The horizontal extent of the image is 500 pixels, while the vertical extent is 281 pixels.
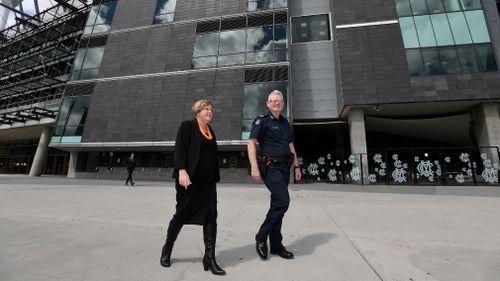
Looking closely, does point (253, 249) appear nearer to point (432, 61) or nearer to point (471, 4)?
point (432, 61)

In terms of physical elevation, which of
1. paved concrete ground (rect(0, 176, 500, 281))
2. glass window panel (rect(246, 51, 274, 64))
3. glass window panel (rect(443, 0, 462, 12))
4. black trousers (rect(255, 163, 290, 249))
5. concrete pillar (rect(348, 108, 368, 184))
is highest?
glass window panel (rect(443, 0, 462, 12))

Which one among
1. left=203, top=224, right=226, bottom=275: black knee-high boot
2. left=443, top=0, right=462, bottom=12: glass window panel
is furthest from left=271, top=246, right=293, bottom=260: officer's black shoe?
left=443, top=0, right=462, bottom=12: glass window panel

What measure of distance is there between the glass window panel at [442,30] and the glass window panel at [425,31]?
271 mm

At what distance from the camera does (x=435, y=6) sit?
53.9 ft

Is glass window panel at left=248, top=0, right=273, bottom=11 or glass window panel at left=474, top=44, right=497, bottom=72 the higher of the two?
glass window panel at left=248, top=0, right=273, bottom=11

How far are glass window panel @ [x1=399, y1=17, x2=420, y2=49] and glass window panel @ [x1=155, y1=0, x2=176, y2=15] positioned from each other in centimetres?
1903

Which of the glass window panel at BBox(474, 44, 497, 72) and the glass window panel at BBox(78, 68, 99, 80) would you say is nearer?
the glass window panel at BBox(474, 44, 497, 72)

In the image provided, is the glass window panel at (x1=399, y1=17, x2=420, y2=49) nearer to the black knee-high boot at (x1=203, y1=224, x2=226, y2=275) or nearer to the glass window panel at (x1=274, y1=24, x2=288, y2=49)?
the glass window panel at (x1=274, y1=24, x2=288, y2=49)

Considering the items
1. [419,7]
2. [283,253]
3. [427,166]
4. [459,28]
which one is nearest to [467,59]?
[459,28]

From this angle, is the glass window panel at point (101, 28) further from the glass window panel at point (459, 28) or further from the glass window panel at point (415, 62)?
the glass window panel at point (459, 28)

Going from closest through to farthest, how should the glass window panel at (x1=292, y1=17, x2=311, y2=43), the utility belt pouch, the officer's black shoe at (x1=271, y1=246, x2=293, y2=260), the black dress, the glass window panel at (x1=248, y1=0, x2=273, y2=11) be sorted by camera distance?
the black dress → the officer's black shoe at (x1=271, y1=246, x2=293, y2=260) → the utility belt pouch → the glass window panel at (x1=248, y1=0, x2=273, y2=11) → the glass window panel at (x1=292, y1=17, x2=311, y2=43)

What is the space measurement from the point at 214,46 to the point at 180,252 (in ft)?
65.1

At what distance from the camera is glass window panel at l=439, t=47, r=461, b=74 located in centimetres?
1510

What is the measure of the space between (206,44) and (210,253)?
2062 centimetres
